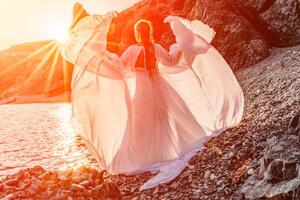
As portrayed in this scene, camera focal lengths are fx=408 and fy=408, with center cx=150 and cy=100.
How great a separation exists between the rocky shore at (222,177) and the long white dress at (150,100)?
0.32 m

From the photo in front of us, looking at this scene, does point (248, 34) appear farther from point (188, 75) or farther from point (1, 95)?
point (1, 95)

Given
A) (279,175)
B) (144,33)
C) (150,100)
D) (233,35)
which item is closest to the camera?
(279,175)

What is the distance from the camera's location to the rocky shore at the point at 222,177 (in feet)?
22.1

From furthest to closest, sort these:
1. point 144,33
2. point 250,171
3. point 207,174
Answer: point 144,33 < point 207,174 < point 250,171

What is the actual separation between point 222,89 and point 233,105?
493 mm

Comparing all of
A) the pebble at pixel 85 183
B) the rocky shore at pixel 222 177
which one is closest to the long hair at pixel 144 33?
the rocky shore at pixel 222 177

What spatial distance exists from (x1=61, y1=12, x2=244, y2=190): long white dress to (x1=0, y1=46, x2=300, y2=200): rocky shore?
0.32 m

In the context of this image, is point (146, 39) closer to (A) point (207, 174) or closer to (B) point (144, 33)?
(B) point (144, 33)

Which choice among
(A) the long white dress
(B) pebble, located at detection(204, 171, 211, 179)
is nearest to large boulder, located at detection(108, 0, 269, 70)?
(A) the long white dress

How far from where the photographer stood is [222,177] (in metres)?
7.99

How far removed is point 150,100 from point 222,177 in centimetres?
269

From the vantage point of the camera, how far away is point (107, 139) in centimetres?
926

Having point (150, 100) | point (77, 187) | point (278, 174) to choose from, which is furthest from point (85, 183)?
point (278, 174)

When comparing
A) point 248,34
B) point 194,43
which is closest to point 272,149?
point 194,43
